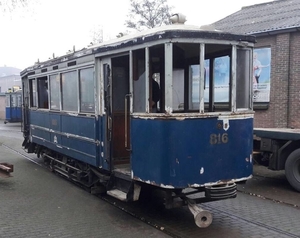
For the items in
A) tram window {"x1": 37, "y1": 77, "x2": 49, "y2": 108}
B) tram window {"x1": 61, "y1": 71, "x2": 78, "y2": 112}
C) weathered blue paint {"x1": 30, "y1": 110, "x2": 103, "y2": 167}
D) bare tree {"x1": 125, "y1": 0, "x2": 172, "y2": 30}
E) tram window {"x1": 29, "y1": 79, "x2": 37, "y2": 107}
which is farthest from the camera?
bare tree {"x1": 125, "y1": 0, "x2": 172, "y2": 30}

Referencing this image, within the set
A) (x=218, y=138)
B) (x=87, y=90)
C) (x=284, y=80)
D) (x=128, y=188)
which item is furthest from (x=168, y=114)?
(x=284, y=80)

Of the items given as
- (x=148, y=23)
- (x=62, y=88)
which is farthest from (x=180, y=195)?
(x=148, y=23)

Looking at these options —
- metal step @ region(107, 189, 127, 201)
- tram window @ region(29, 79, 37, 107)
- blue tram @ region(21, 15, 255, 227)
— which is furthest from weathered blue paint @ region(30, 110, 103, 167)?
metal step @ region(107, 189, 127, 201)

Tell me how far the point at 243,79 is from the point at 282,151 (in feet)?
10.7

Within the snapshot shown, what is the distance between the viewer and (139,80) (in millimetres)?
5684

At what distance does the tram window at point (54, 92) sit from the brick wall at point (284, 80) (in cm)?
812

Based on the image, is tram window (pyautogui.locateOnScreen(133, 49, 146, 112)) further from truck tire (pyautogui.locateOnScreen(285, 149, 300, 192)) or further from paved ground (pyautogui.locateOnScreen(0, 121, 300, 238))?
truck tire (pyautogui.locateOnScreen(285, 149, 300, 192))

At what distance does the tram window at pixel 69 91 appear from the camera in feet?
25.6

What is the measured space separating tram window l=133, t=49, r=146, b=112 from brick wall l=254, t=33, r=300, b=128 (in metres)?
8.93

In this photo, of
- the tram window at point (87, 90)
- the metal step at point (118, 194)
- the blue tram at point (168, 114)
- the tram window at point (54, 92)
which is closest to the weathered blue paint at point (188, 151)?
the blue tram at point (168, 114)

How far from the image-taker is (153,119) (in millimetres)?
5227

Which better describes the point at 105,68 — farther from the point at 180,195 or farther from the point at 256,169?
the point at 256,169

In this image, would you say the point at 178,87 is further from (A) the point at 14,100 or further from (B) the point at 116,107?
(A) the point at 14,100

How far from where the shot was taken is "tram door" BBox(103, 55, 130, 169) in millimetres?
6496
